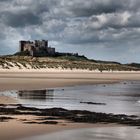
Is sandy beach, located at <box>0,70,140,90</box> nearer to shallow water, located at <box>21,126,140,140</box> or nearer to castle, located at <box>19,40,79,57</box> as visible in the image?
shallow water, located at <box>21,126,140,140</box>

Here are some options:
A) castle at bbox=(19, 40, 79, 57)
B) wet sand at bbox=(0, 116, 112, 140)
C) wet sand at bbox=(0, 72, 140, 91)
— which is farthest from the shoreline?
castle at bbox=(19, 40, 79, 57)

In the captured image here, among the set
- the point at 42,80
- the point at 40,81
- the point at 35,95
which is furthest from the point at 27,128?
the point at 42,80

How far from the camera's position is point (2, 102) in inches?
879

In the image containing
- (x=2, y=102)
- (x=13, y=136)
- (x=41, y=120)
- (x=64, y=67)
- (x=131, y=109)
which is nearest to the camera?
(x=13, y=136)

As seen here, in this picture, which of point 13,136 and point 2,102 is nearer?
point 13,136

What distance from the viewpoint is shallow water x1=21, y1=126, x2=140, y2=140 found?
39.8ft

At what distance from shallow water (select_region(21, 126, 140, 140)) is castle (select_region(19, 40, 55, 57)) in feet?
482

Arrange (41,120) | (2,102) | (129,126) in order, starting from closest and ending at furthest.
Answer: (129,126) < (41,120) < (2,102)

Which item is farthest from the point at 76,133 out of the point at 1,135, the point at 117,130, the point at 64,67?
the point at 64,67

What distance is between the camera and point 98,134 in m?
12.8

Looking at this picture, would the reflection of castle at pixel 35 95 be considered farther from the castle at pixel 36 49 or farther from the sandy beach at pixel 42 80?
the castle at pixel 36 49

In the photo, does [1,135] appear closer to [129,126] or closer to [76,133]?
[76,133]

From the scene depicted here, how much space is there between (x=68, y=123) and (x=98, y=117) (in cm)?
196

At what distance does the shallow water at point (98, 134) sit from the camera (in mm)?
12133
